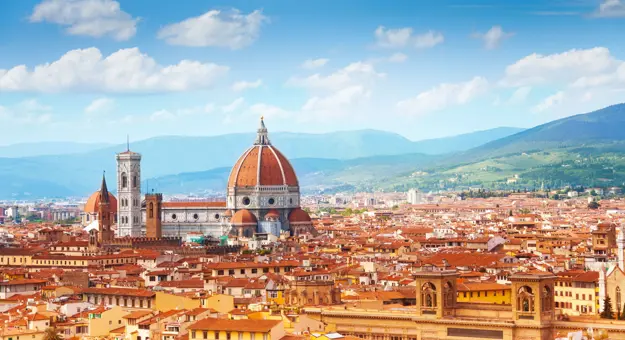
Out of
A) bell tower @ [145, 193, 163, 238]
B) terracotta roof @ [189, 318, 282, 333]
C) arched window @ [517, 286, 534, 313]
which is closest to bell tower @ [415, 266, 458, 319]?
arched window @ [517, 286, 534, 313]

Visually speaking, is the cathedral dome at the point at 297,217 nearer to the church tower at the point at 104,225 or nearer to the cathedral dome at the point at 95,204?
the church tower at the point at 104,225

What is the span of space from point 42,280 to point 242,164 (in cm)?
6400


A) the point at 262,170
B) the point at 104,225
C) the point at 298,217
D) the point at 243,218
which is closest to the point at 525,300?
the point at 104,225

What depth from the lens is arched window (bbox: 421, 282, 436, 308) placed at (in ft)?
169

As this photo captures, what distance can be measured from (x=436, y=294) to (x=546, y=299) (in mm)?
4028

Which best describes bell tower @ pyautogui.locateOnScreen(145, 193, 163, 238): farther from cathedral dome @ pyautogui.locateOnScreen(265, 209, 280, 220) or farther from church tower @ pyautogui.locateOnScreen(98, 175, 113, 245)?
cathedral dome @ pyautogui.locateOnScreen(265, 209, 280, 220)

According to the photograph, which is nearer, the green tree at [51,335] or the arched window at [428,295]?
the green tree at [51,335]

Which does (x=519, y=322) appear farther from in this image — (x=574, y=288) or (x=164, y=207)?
(x=164, y=207)

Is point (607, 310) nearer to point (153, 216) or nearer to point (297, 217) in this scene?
point (153, 216)

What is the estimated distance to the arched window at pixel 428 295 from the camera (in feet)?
169

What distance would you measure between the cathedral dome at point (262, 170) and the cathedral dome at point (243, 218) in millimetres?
4064

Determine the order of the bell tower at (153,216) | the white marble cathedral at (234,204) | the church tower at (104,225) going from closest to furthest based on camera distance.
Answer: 1. the church tower at (104,225)
2. the bell tower at (153,216)
3. the white marble cathedral at (234,204)

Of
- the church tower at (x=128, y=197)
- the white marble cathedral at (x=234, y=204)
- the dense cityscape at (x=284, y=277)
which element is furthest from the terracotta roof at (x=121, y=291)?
the church tower at (x=128, y=197)

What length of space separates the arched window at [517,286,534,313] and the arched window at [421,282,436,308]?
3.53 meters
